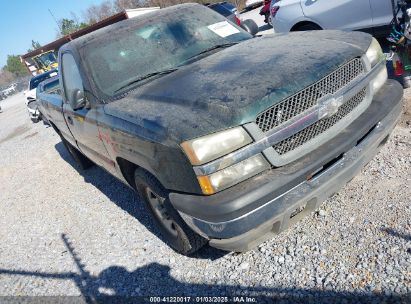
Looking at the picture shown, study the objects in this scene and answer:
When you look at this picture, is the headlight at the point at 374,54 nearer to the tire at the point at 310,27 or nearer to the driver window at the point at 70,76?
the driver window at the point at 70,76

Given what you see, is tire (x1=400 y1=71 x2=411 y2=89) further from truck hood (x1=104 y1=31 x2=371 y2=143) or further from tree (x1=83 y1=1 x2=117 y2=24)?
tree (x1=83 y1=1 x2=117 y2=24)

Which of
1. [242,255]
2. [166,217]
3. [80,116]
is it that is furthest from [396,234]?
[80,116]

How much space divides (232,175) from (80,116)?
7.21 ft

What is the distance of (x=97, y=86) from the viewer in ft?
11.1

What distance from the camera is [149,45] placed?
359cm

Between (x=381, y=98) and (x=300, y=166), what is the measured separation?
1.12 meters

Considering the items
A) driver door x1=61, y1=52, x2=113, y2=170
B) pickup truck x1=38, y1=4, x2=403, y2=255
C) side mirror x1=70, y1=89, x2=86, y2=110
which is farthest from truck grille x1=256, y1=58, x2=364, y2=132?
side mirror x1=70, y1=89, x2=86, y2=110

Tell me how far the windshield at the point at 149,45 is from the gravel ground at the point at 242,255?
1536 mm

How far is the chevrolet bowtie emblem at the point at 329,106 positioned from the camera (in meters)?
2.39

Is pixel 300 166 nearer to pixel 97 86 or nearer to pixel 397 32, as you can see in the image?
pixel 97 86

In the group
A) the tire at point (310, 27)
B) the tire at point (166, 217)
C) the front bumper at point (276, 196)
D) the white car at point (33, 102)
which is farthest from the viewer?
the white car at point (33, 102)

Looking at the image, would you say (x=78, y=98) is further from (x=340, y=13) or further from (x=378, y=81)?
(x=340, y=13)

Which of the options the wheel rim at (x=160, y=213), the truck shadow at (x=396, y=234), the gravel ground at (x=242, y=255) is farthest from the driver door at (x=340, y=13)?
the wheel rim at (x=160, y=213)

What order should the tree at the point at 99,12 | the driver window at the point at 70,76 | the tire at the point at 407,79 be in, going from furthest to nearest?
1. the tree at the point at 99,12
2. the tire at the point at 407,79
3. the driver window at the point at 70,76
